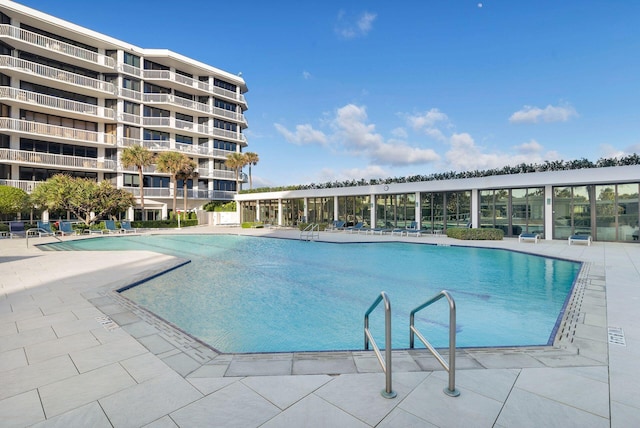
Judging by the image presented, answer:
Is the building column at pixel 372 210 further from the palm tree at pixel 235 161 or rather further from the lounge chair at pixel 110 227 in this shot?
the lounge chair at pixel 110 227

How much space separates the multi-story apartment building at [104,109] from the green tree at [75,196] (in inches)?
215

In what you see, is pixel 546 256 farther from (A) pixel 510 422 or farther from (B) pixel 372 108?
(B) pixel 372 108

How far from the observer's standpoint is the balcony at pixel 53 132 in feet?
77.3

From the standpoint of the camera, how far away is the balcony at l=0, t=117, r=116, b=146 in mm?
23556

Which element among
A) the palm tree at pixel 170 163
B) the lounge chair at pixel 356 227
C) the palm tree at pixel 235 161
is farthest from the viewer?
the palm tree at pixel 235 161

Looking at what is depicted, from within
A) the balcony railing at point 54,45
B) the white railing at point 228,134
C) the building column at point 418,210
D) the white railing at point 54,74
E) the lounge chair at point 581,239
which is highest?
the balcony railing at point 54,45

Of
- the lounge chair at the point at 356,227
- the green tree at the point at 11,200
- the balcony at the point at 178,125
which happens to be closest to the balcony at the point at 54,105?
the balcony at the point at 178,125

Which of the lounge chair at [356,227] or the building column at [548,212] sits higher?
the building column at [548,212]

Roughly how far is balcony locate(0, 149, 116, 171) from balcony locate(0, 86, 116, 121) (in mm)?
3806

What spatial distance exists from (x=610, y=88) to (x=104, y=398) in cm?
2524

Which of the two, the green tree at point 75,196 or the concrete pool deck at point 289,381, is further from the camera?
the green tree at point 75,196

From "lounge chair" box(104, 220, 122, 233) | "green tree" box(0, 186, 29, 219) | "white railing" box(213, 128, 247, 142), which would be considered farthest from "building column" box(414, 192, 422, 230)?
"green tree" box(0, 186, 29, 219)

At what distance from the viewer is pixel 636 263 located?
9961mm

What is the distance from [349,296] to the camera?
789 centimetres
